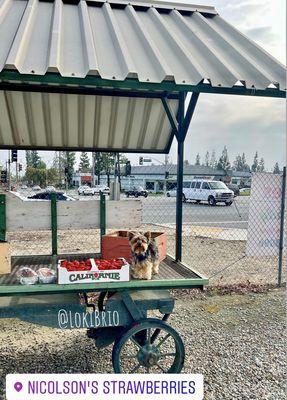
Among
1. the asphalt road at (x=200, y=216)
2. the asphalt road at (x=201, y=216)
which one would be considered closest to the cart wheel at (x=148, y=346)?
the asphalt road at (x=200, y=216)

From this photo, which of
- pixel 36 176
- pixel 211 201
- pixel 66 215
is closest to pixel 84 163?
pixel 36 176

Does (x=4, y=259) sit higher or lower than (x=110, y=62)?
lower

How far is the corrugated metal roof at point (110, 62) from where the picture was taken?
240cm

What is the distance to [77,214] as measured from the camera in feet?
13.3

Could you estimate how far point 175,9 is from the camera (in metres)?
3.85

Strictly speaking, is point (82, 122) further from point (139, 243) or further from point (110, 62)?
point (139, 243)

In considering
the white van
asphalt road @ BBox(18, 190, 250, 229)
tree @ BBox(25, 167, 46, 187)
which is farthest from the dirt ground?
tree @ BBox(25, 167, 46, 187)

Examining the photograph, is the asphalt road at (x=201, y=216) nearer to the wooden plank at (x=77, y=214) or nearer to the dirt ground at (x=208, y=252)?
the dirt ground at (x=208, y=252)

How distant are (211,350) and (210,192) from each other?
24.5 metres

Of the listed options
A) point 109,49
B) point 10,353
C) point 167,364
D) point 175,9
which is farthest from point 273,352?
point 175,9

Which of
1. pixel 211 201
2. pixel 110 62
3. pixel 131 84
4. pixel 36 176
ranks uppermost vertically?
pixel 110 62

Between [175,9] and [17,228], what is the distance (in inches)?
117

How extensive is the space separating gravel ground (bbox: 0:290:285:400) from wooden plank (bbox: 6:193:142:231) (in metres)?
1.30

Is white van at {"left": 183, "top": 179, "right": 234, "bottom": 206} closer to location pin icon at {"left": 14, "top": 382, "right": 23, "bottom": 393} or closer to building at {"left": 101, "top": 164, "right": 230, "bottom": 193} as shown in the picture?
building at {"left": 101, "top": 164, "right": 230, "bottom": 193}
